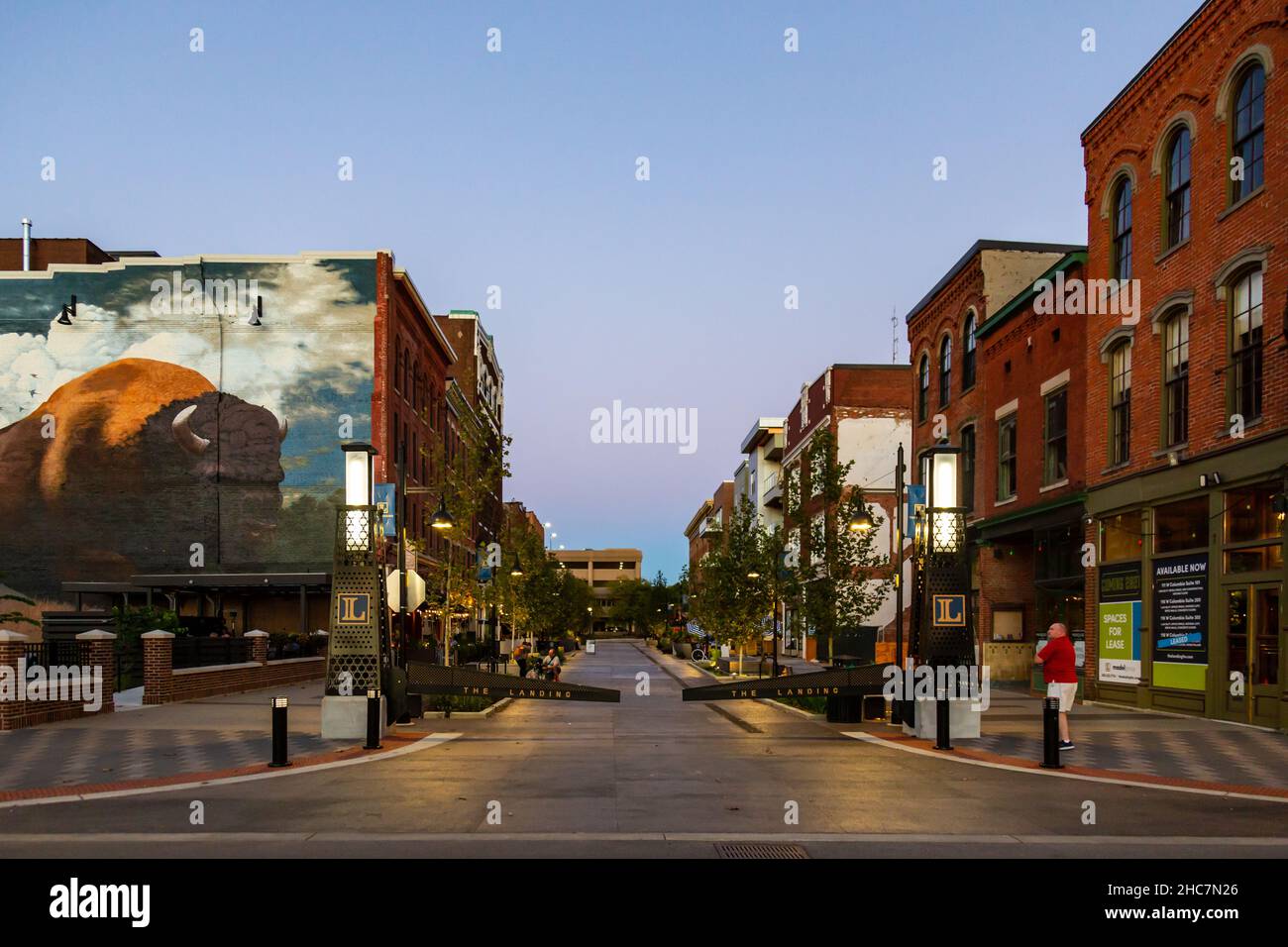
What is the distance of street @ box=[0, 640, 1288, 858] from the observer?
9672mm

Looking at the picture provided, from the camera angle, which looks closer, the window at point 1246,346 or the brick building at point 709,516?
the window at point 1246,346

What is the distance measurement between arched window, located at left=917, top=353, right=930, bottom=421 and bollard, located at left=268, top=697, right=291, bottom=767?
30.0m

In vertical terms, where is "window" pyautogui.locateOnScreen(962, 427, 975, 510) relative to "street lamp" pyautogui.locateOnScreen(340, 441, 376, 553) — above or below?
above

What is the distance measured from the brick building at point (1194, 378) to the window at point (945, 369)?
35.5 feet

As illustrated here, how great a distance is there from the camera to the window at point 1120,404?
25.2m

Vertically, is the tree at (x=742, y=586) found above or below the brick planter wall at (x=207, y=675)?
above

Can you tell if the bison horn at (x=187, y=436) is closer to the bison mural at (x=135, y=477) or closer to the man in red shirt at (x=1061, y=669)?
the bison mural at (x=135, y=477)

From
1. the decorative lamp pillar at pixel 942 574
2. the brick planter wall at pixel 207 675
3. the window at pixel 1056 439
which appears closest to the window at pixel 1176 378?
the window at pixel 1056 439

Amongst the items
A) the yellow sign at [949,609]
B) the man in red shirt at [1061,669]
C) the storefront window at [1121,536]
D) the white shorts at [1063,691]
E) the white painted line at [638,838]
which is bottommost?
the white painted line at [638,838]

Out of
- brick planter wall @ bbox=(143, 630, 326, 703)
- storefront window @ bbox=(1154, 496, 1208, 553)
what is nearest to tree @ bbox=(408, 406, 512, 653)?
brick planter wall @ bbox=(143, 630, 326, 703)

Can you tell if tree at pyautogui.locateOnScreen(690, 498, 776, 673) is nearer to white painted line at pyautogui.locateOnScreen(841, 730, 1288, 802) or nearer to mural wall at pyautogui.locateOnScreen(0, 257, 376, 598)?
white painted line at pyautogui.locateOnScreen(841, 730, 1288, 802)

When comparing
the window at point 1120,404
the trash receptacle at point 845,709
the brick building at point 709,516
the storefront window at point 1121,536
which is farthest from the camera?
the brick building at point 709,516
